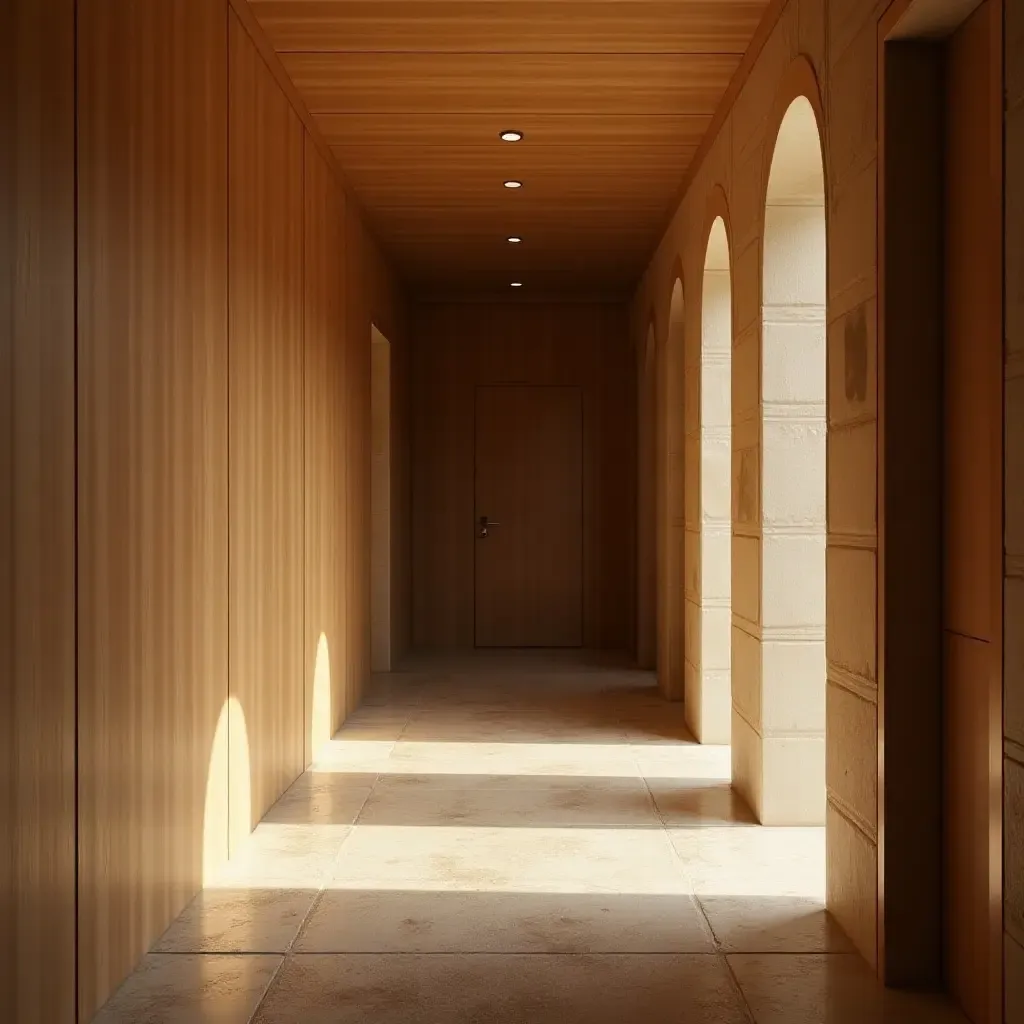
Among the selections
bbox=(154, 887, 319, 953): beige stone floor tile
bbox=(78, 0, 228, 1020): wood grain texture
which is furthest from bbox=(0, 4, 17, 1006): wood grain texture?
bbox=(154, 887, 319, 953): beige stone floor tile

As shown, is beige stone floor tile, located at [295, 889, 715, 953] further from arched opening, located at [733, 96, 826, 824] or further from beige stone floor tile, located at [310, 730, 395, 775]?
beige stone floor tile, located at [310, 730, 395, 775]

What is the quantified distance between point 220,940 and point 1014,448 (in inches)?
91.0

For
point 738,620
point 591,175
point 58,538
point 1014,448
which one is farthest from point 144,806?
point 591,175

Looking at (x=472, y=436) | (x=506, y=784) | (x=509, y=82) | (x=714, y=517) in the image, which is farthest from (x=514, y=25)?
(x=472, y=436)

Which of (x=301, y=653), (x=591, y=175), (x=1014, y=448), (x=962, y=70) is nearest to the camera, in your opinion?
(x=1014, y=448)

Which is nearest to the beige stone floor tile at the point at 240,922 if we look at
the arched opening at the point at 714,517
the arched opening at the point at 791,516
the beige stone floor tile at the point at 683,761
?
the arched opening at the point at 791,516

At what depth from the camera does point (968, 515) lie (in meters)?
2.67

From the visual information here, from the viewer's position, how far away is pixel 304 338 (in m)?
5.29

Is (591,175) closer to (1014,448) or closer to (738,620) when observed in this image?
(738,620)

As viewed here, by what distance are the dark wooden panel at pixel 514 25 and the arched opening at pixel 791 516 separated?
2.18ft

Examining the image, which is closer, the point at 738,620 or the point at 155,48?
the point at 155,48

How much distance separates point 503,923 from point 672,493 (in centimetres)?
416

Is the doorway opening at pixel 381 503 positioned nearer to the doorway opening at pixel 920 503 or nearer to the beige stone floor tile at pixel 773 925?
the beige stone floor tile at pixel 773 925

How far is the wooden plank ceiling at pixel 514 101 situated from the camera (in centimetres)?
420
